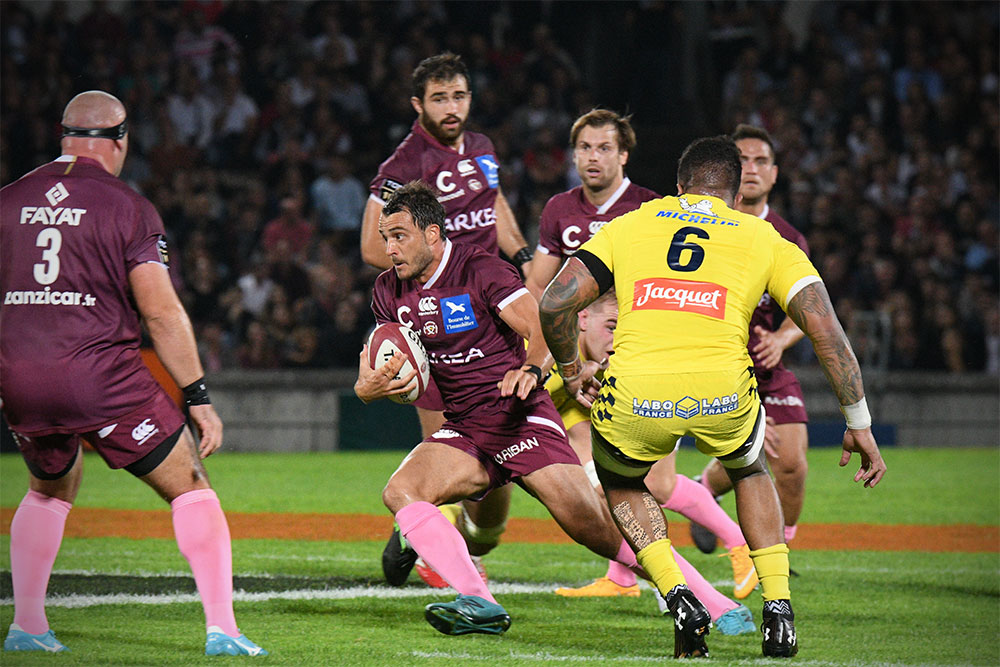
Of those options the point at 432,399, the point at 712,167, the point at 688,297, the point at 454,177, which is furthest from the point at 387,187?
the point at 688,297

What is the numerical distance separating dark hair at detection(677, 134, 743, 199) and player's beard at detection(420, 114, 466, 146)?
2.50m

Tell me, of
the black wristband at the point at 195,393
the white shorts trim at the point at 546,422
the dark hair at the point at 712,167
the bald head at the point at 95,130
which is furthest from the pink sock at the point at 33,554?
the dark hair at the point at 712,167

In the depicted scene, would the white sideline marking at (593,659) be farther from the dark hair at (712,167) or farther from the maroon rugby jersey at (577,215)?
the maroon rugby jersey at (577,215)

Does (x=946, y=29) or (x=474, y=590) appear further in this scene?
(x=946, y=29)

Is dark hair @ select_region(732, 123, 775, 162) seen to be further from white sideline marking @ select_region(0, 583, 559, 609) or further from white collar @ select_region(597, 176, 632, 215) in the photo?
white sideline marking @ select_region(0, 583, 559, 609)

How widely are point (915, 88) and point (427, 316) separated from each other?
16.0 m

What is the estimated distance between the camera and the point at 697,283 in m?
5.55

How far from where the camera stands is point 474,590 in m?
6.01

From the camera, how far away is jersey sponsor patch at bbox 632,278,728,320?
18.2 ft

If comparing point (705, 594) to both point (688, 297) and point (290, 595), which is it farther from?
point (290, 595)

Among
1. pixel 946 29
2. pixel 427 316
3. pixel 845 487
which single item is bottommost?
pixel 845 487

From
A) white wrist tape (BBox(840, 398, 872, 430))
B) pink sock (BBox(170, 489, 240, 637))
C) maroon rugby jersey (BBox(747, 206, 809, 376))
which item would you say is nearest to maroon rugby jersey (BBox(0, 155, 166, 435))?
pink sock (BBox(170, 489, 240, 637))

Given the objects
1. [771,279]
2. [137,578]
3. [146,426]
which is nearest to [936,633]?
[771,279]

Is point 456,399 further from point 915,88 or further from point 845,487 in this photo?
point 915,88
